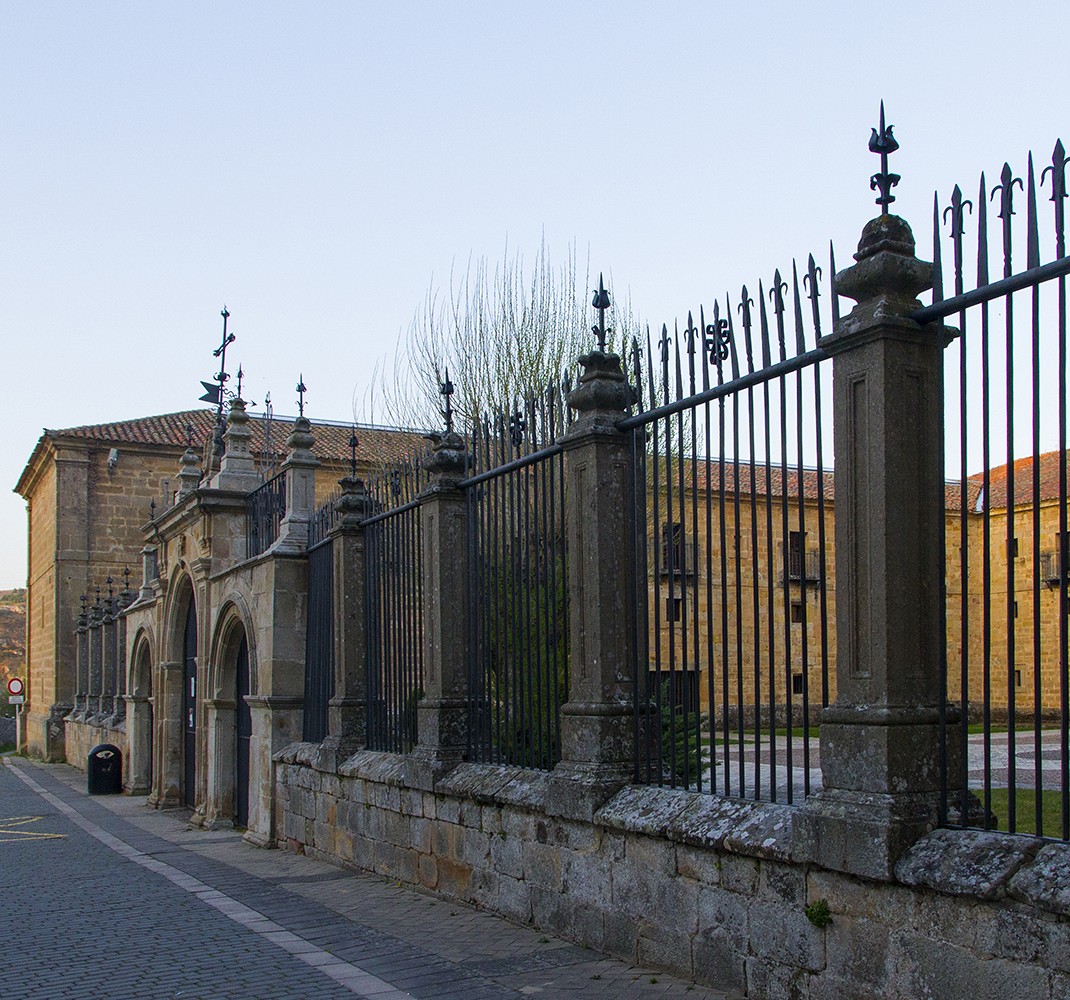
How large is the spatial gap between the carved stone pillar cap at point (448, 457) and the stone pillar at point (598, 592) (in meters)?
2.01

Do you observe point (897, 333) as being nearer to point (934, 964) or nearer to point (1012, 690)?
point (1012, 690)

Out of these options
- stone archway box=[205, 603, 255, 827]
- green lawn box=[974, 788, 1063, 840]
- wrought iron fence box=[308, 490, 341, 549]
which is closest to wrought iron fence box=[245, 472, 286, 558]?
stone archway box=[205, 603, 255, 827]

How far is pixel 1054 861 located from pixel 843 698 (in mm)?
1086

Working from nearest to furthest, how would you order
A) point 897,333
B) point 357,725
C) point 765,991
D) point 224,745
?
1. point 897,333
2. point 765,991
3. point 357,725
4. point 224,745

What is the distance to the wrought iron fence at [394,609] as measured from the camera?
9703 mm

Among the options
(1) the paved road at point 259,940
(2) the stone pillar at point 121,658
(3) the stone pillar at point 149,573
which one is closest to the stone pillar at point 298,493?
(1) the paved road at point 259,940

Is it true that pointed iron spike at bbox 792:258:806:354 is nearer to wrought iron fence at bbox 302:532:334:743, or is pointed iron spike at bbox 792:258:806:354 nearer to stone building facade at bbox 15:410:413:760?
wrought iron fence at bbox 302:532:334:743

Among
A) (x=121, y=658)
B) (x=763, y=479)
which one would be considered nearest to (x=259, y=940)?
(x=763, y=479)

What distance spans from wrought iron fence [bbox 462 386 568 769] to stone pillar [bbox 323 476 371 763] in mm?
2624

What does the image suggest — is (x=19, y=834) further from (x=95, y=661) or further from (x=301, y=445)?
(x=95, y=661)

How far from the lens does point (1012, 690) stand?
4152 mm

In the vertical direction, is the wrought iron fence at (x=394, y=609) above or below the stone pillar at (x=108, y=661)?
above

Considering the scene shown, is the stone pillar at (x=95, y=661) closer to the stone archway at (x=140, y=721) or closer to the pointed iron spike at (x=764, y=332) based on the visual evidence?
the stone archway at (x=140, y=721)

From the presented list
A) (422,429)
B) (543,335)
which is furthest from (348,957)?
(422,429)
